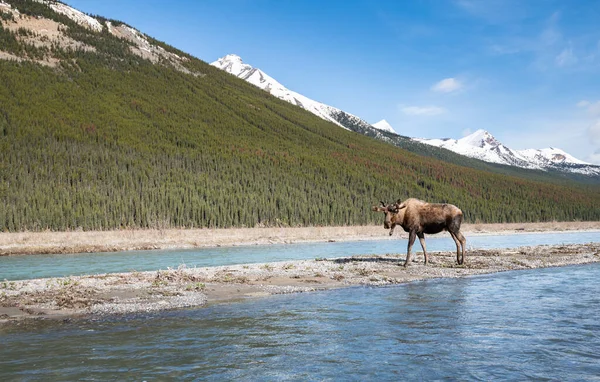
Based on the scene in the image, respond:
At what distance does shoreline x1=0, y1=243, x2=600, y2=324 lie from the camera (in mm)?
16109

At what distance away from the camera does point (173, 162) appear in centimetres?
10788

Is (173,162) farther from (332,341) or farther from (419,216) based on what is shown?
(332,341)

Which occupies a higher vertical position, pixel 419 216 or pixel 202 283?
pixel 419 216

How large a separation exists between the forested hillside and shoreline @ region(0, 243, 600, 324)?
148 ft

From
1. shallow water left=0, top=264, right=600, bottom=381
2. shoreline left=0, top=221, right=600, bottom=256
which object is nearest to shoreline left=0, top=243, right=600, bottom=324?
shallow water left=0, top=264, right=600, bottom=381

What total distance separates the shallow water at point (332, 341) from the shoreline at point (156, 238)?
125ft

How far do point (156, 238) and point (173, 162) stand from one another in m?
52.3

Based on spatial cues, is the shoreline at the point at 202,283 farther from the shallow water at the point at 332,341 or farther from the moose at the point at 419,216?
the moose at the point at 419,216

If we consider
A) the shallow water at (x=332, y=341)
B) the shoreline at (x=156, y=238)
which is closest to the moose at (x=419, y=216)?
the shallow water at (x=332, y=341)

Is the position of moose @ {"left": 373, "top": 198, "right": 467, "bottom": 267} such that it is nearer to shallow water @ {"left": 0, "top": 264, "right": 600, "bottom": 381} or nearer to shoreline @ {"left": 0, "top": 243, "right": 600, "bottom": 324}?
shoreline @ {"left": 0, "top": 243, "right": 600, "bottom": 324}

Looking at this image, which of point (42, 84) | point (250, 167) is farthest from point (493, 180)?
point (42, 84)

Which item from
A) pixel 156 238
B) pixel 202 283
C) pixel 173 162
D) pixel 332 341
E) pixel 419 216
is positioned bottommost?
pixel 332 341

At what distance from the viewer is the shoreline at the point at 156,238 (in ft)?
162

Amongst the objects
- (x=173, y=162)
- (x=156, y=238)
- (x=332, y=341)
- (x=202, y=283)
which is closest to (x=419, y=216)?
(x=202, y=283)
